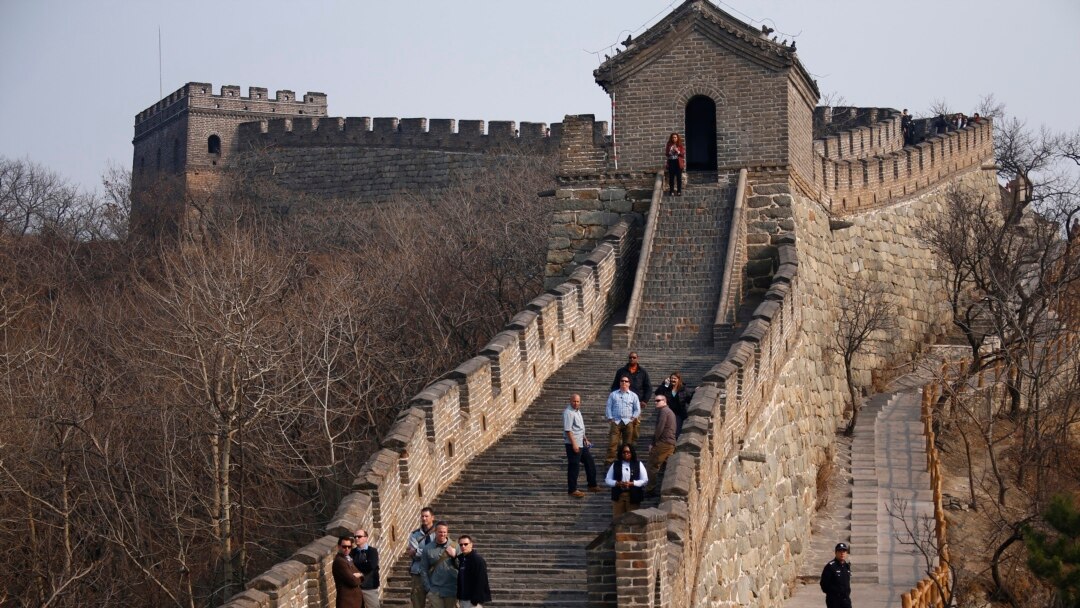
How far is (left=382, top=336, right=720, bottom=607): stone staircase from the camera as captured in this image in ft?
58.7

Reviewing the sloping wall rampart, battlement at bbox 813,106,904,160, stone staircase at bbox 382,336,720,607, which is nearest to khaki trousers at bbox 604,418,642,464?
stone staircase at bbox 382,336,720,607

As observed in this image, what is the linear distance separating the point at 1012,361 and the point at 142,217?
28.5 meters

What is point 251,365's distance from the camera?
1117 inches

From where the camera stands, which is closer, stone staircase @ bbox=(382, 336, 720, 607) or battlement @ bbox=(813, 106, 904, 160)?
stone staircase @ bbox=(382, 336, 720, 607)

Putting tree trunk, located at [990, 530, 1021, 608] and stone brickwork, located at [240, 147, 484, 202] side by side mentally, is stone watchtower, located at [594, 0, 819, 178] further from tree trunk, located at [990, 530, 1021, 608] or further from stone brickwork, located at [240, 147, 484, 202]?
stone brickwork, located at [240, 147, 484, 202]

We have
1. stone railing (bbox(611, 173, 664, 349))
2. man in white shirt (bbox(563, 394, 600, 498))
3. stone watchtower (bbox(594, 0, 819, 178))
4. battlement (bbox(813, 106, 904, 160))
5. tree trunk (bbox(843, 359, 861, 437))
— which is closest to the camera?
man in white shirt (bbox(563, 394, 600, 498))

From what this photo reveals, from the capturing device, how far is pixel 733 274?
25.4 m

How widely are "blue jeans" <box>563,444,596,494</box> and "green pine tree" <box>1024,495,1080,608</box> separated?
4853 mm

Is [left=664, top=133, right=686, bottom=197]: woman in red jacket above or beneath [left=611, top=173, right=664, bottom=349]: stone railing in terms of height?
above

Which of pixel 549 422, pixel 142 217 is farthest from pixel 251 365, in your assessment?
pixel 142 217

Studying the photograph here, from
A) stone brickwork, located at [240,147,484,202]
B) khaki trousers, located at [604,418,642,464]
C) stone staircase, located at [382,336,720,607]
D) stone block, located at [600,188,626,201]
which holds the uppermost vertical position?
stone brickwork, located at [240,147,484,202]

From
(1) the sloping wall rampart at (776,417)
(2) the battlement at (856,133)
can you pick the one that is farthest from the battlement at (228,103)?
(1) the sloping wall rampart at (776,417)

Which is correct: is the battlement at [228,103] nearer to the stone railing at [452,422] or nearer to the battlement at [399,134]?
the battlement at [399,134]

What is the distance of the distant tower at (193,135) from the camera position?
55.6 m
